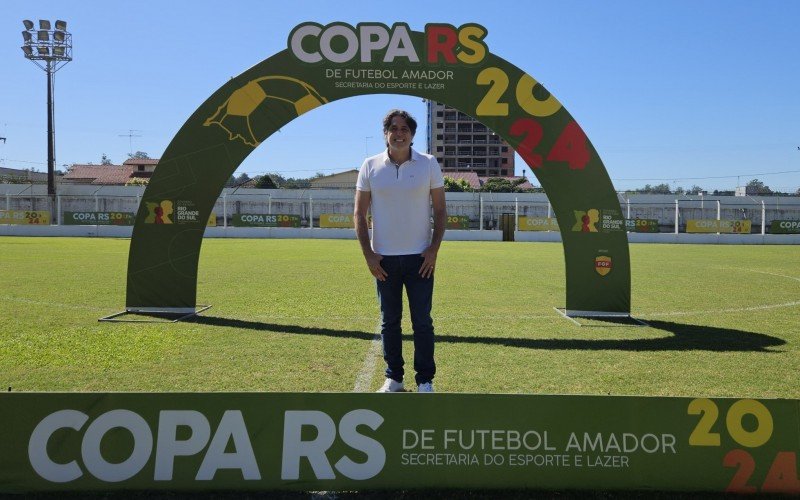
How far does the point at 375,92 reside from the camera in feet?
24.0

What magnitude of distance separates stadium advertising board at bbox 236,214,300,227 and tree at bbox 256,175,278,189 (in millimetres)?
31912

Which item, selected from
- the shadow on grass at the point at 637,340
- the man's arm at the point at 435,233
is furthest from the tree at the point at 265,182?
the man's arm at the point at 435,233

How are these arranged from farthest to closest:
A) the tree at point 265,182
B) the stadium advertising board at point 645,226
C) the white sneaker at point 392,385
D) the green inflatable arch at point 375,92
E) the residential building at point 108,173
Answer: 1. the residential building at point 108,173
2. the tree at point 265,182
3. the stadium advertising board at point 645,226
4. the green inflatable arch at point 375,92
5. the white sneaker at point 392,385

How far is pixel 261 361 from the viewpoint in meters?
5.15

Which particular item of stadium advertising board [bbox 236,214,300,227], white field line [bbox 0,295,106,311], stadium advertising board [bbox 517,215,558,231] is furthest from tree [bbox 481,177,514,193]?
white field line [bbox 0,295,106,311]

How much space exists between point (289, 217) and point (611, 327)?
27.8 meters

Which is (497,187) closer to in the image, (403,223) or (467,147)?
(467,147)

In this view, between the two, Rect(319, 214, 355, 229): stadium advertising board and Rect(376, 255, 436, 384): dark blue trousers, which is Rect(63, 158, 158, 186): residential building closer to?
Rect(319, 214, 355, 229): stadium advertising board

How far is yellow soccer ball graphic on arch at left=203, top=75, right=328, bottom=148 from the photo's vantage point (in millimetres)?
7340

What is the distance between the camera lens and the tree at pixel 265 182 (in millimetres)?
65400

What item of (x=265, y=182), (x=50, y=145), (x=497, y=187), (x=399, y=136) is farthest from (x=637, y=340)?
(x=265, y=182)

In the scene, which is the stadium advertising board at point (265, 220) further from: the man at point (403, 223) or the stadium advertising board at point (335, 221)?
the man at point (403, 223)

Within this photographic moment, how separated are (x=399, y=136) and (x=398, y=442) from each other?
198 centimetres

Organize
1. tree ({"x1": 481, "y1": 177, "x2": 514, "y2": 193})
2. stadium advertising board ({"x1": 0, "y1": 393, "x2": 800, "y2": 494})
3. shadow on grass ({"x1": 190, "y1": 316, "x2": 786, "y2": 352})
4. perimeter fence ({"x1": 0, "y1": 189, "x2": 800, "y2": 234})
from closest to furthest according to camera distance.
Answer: stadium advertising board ({"x1": 0, "y1": 393, "x2": 800, "y2": 494}), shadow on grass ({"x1": 190, "y1": 316, "x2": 786, "y2": 352}), perimeter fence ({"x1": 0, "y1": 189, "x2": 800, "y2": 234}), tree ({"x1": 481, "y1": 177, "x2": 514, "y2": 193})
